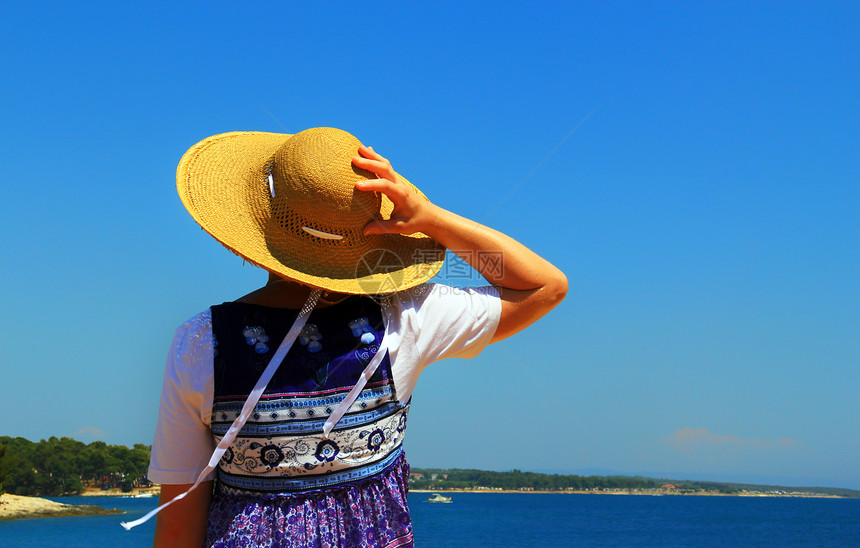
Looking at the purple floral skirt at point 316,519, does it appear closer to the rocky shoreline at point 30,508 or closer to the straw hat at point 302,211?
the straw hat at point 302,211

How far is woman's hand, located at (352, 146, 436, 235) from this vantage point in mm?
1470

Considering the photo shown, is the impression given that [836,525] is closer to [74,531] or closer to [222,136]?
[74,531]

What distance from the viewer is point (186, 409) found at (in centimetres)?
140

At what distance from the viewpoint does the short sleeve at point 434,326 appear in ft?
4.88

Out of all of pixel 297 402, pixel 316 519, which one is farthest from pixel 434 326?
pixel 316 519

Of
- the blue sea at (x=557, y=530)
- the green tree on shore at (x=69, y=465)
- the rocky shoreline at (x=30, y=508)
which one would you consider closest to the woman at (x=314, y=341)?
the blue sea at (x=557, y=530)

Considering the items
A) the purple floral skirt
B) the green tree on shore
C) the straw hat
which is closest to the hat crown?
the straw hat

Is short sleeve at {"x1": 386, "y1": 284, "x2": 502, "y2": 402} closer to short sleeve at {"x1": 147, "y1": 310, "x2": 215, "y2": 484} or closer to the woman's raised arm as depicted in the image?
the woman's raised arm

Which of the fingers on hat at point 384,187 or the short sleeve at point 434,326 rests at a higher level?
the fingers on hat at point 384,187

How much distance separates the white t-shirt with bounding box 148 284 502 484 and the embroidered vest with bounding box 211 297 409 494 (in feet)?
0.10

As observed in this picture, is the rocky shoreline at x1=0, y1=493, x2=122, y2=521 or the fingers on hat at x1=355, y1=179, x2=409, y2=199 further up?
the fingers on hat at x1=355, y1=179, x2=409, y2=199

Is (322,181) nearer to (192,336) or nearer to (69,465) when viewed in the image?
(192,336)

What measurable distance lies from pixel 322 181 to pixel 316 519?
708mm

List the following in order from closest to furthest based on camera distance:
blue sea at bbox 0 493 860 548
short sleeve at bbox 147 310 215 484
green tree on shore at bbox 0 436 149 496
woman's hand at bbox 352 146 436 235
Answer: short sleeve at bbox 147 310 215 484 < woman's hand at bbox 352 146 436 235 < blue sea at bbox 0 493 860 548 < green tree on shore at bbox 0 436 149 496
